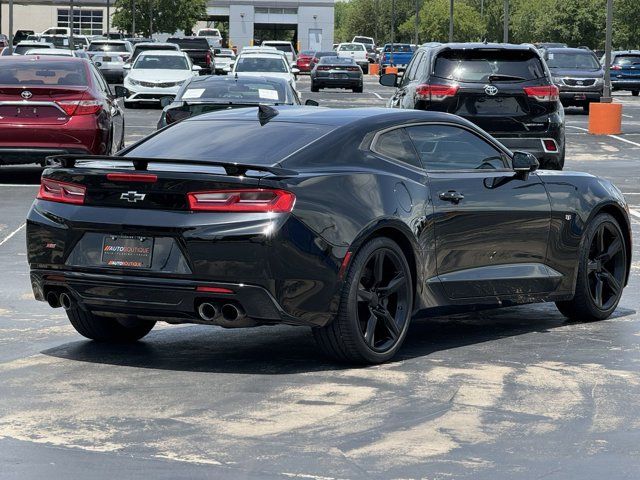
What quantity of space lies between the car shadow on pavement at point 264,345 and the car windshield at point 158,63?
31.2m

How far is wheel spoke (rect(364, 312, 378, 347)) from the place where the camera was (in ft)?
26.8

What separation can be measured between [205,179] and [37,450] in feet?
6.54

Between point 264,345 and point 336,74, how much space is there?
153 feet

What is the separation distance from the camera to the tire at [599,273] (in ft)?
32.4

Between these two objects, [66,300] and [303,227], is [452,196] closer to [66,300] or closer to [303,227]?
[303,227]

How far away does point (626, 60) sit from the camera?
54750 millimetres

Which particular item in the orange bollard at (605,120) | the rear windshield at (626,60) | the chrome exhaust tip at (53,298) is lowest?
the orange bollard at (605,120)

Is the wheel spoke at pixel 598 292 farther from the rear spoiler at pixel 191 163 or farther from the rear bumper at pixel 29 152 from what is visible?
the rear bumper at pixel 29 152

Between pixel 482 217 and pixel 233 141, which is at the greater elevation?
pixel 233 141

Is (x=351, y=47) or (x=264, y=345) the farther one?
(x=351, y=47)

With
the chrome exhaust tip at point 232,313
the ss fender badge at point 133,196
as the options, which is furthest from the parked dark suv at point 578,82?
the chrome exhaust tip at point 232,313

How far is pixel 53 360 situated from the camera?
8289mm

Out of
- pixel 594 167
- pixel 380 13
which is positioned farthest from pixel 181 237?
pixel 380 13

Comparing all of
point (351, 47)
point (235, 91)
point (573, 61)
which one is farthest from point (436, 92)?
point (351, 47)
